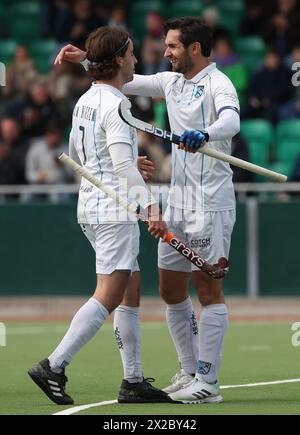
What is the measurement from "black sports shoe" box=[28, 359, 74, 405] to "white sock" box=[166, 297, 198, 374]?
3.71 feet

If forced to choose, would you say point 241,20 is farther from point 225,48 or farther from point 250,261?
point 250,261

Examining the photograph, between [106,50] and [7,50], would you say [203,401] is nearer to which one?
[106,50]

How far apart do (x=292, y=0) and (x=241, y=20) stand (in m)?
1.34

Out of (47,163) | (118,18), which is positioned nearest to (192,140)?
(47,163)

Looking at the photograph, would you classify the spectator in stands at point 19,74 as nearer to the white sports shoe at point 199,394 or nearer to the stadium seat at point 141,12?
the stadium seat at point 141,12

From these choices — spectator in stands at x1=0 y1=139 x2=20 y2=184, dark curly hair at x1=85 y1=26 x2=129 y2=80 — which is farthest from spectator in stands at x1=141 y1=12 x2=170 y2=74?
dark curly hair at x1=85 y1=26 x2=129 y2=80

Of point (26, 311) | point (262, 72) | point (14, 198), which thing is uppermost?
point (262, 72)

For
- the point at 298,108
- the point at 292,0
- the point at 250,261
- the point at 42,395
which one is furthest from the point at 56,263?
the point at 42,395

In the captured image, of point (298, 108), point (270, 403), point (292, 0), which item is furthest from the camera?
point (292, 0)

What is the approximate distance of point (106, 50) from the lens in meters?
8.91

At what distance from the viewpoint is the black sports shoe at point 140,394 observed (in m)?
9.10

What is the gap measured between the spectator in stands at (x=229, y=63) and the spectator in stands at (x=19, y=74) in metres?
2.62

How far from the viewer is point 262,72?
19.4m
